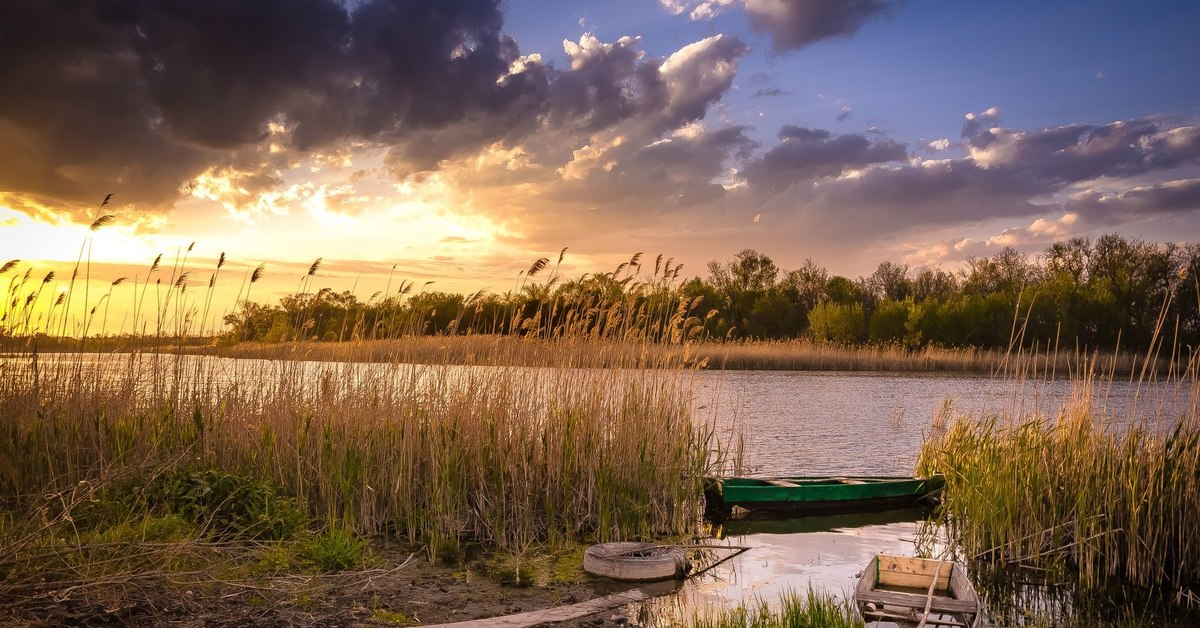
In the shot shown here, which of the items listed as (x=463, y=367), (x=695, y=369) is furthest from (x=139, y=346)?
(x=695, y=369)

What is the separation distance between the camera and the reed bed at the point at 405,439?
30.1 feet

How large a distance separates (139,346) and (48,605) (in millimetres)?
5678

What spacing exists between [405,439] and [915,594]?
17.6ft

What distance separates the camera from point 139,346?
34.9ft

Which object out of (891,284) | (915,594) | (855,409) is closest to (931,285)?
(891,284)

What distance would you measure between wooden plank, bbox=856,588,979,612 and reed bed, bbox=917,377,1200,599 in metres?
2.38

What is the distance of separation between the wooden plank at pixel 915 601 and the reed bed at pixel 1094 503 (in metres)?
2.38

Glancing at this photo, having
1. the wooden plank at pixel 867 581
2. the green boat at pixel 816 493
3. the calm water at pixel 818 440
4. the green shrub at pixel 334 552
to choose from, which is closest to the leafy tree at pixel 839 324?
the calm water at pixel 818 440

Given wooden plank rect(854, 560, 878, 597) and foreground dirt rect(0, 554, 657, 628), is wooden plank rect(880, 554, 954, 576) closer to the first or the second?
wooden plank rect(854, 560, 878, 597)

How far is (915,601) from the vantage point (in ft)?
22.8

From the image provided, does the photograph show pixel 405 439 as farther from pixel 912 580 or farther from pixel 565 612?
pixel 912 580

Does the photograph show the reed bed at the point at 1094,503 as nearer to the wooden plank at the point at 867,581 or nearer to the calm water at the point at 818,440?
the calm water at the point at 818,440

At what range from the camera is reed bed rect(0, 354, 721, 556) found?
9188mm

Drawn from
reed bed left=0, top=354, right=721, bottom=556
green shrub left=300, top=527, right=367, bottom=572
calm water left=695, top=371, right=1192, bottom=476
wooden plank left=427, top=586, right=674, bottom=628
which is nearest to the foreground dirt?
wooden plank left=427, top=586, right=674, bottom=628
